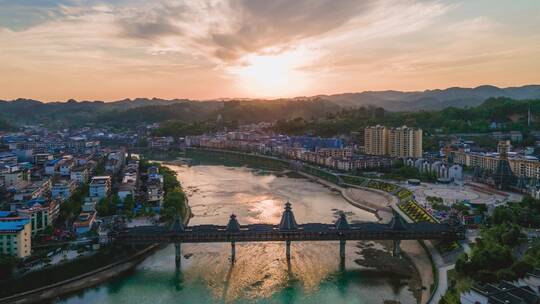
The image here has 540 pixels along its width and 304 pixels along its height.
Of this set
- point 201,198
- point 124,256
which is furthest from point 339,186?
point 124,256

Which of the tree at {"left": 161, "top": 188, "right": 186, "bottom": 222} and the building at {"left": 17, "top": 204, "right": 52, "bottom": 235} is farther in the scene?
the tree at {"left": 161, "top": 188, "right": 186, "bottom": 222}

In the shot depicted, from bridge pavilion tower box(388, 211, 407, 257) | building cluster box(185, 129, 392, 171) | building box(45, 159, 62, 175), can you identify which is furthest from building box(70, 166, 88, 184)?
building cluster box(185, 129, 392, 171)

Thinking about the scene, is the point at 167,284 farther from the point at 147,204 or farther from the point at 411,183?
the point at 411,183

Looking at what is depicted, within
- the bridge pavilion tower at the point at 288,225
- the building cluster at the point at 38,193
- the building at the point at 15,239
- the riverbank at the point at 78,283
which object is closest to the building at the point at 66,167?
the building cluster at the point at 38,193

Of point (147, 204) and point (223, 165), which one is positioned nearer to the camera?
point (147, 204)

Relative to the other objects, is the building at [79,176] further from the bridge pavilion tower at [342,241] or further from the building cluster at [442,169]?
the building cluster at [442,169]

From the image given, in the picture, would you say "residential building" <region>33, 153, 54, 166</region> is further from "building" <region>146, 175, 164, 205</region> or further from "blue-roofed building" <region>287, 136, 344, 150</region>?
"blue-roofed building" <region>287, 136, 344, 150</region>
